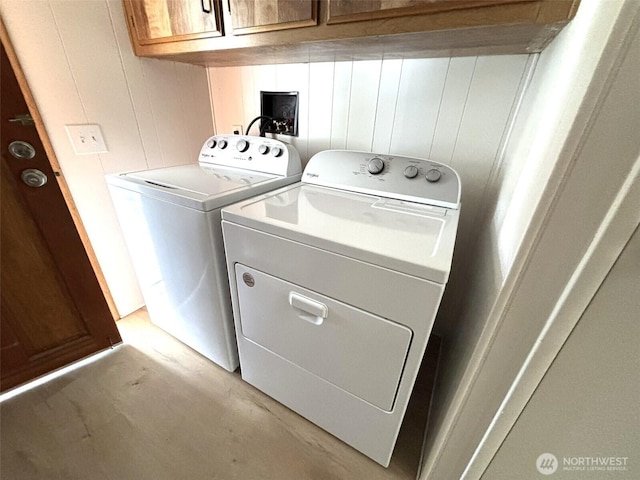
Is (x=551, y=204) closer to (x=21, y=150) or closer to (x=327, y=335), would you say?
(x=327, y=335)

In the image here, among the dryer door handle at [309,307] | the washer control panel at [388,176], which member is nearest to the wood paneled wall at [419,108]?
the washer control panel at [388,176]

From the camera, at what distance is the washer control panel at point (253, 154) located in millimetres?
1407

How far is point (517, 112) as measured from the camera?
109 centimetres

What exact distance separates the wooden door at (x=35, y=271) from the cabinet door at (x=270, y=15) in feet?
2.80

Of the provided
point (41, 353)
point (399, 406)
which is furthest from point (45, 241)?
point (399, 406)

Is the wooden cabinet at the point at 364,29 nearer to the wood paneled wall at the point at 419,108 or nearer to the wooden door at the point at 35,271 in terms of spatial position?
the wood paneled wall at the point at 419,108

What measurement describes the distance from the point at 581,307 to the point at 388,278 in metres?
0.38

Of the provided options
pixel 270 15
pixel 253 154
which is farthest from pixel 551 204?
pixel 253 154

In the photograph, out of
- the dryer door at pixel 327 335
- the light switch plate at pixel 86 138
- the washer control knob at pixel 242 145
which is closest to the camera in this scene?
the dryer door at pixel 327 335

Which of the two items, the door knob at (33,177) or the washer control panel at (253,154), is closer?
the door knob at (33,177)

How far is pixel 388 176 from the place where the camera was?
1203 millimetres

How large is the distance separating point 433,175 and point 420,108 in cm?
38

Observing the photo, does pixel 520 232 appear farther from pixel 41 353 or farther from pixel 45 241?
pixel 41 353

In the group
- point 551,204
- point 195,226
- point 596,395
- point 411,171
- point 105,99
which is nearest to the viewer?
point 551,204
